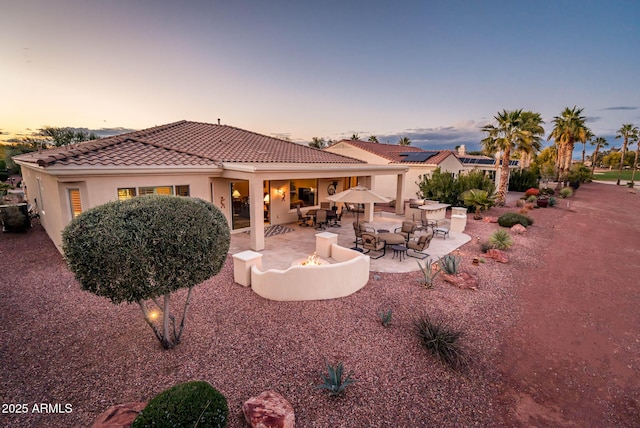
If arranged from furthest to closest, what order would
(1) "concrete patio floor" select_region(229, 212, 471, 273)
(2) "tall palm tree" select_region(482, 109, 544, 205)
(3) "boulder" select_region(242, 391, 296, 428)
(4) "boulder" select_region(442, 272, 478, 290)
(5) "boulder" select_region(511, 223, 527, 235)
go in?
(2) "tall palm tree" select_region(482, 109, 544, 205) → (5) "boulder" select_region(511, 223, 527, 235) → (1) "concrete patio floor" select_region(229, 212, 471, 273) → (4) "boulder" select_region(442, 272, 478, 290) → (3) "boulder" select_region(242, 391, 296, 428)

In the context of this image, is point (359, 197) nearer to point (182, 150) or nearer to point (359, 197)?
point (359, 197)

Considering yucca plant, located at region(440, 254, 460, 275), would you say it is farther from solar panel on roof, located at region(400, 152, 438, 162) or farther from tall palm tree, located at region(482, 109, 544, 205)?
solar panel on roof, located at region(400, 152, 438, 162)

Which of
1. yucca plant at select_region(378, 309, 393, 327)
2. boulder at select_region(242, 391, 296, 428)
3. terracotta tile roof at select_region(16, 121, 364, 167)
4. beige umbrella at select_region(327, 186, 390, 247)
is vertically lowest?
yucca plant at select_region(378, 309, 393, 327)

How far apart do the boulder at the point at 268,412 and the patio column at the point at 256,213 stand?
7955 mm

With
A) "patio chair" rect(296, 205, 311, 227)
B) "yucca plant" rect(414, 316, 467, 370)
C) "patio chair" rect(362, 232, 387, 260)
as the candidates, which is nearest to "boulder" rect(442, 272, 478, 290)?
"patio chair" rect(362, 232, 387, 260)

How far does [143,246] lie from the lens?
3.94 m

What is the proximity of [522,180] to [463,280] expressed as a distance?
40067 mm

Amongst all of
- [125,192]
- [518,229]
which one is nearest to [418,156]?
[518,229]

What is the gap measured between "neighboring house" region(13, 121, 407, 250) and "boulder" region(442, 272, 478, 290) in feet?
24.2

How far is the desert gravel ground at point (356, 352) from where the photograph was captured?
4.36 m

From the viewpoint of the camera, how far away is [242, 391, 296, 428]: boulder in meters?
3.71

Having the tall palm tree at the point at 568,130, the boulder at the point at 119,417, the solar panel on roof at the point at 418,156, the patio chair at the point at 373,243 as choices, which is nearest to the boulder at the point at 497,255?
the patio chair at the point at 373,243

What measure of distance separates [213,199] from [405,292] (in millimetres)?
9550

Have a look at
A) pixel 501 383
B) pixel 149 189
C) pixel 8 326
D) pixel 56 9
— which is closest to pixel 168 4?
pixel 56 9
